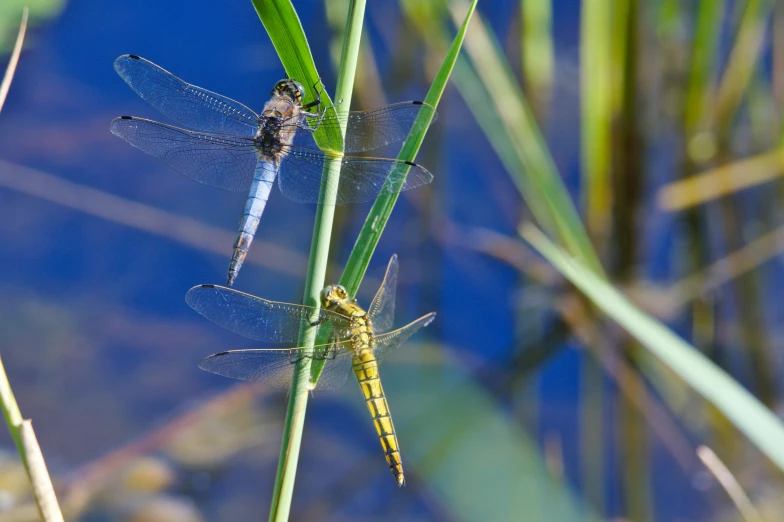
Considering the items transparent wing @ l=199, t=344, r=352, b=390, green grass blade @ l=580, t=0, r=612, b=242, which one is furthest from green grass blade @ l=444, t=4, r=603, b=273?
transparent wing @ l=199, t=344, r=352, b=390

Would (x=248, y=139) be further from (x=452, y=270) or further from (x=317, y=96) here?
(x=452, y=270)

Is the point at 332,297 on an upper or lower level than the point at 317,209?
lower

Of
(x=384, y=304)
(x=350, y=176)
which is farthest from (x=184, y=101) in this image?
(x=384, y=304)

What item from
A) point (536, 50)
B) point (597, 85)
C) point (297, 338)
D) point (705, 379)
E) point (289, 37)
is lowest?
point (297, 338)

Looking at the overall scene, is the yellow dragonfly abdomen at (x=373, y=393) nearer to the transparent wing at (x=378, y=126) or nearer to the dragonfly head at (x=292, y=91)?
the transparent wing at (x=378, y=126)

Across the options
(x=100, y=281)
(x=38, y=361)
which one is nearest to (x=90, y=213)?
(x=100, y=281)

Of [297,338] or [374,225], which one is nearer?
[374,225]

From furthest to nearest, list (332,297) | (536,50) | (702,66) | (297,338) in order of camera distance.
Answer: (536,50), (702,66), (332,297), (297,338)

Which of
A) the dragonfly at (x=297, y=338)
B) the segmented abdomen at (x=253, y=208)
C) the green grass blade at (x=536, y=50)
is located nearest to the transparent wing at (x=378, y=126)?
the segmented abdomen at (x=253, y=208)
